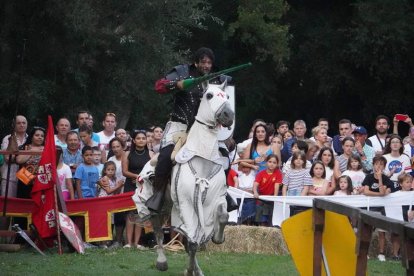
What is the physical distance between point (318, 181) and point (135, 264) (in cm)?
399

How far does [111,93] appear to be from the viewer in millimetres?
25734

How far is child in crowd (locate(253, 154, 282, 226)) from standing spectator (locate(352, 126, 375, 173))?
1411 mm

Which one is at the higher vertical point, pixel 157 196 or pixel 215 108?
pixel 215 108

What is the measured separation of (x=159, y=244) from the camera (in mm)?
14641

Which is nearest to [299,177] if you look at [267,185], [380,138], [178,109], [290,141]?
[267,185]

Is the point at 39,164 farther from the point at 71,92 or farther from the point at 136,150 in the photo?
the point at 71,92

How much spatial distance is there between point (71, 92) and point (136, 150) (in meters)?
6.99

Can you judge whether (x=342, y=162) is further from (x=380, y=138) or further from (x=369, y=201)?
(x=380, y=138)

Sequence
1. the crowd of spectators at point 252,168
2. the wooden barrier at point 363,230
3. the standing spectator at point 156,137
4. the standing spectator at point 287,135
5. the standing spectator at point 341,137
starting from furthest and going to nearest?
the standing spectator at point 287,135
the standing spectator at point 341,137
the standing spectator at point 156,137
the crowd of spectators at point 252,168
the wooden barrier at point 363,230

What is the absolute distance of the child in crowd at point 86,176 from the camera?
18.1m

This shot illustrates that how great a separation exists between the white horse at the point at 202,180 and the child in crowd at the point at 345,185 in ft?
14.2

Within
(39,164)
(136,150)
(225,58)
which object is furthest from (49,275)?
(225,58)

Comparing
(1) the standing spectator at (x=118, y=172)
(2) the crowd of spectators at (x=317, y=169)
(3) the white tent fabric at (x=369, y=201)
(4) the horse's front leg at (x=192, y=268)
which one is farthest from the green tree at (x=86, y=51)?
(4) the horse's front leg at (x=192, y=268)

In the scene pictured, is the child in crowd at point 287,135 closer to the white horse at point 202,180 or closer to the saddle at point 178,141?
the saddle at point 178,141
